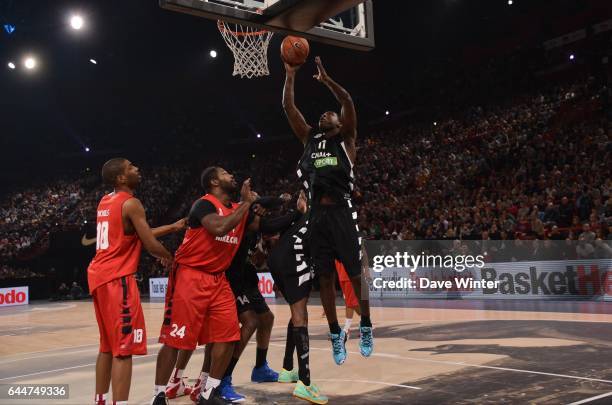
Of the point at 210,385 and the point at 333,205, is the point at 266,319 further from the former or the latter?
the point at 333,205

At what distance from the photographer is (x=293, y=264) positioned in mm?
4820

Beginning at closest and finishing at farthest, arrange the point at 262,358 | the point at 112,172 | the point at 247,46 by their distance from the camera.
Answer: the point at 112,172, the point at 262,358, the point at 247,46

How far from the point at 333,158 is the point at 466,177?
45.3 ft

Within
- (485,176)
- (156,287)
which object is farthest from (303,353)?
(156,287)

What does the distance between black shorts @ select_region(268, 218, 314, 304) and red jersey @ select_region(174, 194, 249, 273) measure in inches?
19.4

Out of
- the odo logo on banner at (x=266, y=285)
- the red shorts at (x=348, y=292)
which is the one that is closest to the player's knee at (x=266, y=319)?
the red shorts at (x=348, y=292)

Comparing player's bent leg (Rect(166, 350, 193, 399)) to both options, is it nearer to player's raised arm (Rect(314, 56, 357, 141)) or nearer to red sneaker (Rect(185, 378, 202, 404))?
red sneaker (Rect(185, 378, 202, 404))

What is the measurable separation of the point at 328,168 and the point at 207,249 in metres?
1.21

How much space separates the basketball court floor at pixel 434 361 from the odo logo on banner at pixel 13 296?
1160cm

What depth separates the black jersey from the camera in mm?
4828

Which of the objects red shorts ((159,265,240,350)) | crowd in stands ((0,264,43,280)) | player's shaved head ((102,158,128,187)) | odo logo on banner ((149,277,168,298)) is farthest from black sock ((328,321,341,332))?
crowd in stands ((0,264,43,280))

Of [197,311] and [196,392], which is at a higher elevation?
[197,311]

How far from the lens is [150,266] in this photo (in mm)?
24312

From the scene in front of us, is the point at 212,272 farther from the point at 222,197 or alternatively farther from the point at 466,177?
the point at 466,177
